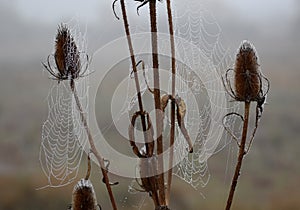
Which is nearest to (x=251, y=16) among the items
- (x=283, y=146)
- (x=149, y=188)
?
(x=283, y=146)

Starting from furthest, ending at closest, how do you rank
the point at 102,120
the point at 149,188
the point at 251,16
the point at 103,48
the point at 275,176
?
the point at 275,176
the point at 251,16
the point at 102,120
the point at 103,48
the point at 149,188

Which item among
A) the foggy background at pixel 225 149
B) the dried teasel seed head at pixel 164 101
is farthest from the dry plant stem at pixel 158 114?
the foggy background at pixel 225 149

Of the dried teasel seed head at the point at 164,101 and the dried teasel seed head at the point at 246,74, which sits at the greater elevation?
the dried teasel seed head at the point at 246,74

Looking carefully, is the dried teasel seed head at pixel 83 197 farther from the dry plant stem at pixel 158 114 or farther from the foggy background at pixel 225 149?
the foggy background at pixel 225 149

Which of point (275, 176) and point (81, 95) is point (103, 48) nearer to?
point (81, 95)

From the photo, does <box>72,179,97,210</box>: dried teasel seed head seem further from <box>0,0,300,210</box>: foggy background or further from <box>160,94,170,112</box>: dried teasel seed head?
<box>0,0,300,210</box>: foggy background

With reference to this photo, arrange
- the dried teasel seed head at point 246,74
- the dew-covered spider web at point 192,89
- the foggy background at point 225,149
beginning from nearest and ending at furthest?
the dried teasel seed head at point 246,74
the dew-covered spider web at point 192,89
the foggy background at point 225,149
